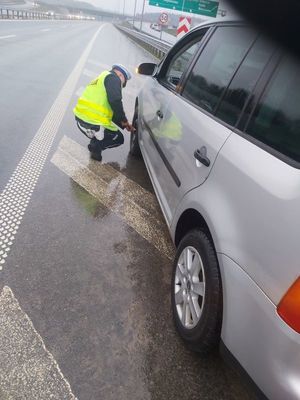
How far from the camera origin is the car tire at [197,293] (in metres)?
1.93

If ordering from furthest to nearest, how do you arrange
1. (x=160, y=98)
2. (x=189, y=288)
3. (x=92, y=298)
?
(x=160, y=98) < (x=92, y=298) < (x=189, y=288)

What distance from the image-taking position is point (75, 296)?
2586 mm

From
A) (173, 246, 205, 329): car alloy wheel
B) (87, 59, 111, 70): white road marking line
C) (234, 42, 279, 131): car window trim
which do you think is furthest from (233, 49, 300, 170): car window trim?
(87, 59, 111, 70): white road marking line

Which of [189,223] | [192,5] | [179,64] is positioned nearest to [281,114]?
[189,223]

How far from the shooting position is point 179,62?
371 centimetres

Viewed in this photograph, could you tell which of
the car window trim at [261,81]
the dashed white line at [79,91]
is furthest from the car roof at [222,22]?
the dashed white line at [79,91]

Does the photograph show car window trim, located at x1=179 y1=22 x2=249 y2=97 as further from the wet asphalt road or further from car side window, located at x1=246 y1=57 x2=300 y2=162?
the wet asphalt road

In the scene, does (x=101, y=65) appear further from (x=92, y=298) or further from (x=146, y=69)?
(x=92, y=298)

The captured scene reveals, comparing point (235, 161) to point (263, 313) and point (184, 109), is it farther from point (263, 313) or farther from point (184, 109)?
point (184, 109)

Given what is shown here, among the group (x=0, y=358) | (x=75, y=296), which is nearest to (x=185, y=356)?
(x=75, y=296)

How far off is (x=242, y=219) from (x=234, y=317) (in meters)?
0.45

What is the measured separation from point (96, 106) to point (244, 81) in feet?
9.37

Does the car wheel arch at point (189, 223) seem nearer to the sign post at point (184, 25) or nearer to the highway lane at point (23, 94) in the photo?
the highway lane at point (23, 94)

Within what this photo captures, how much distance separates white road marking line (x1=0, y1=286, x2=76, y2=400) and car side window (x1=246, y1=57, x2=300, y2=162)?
63.5 inches
